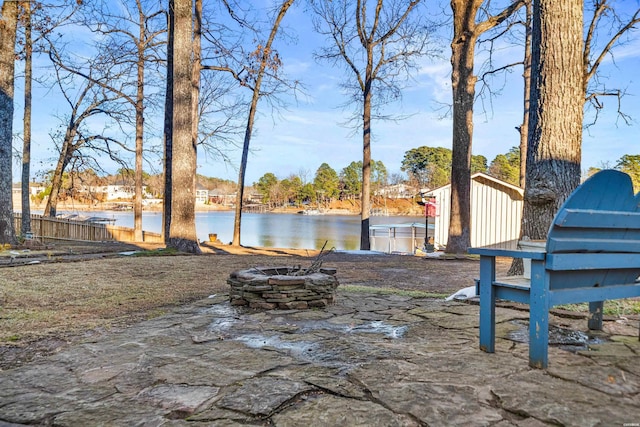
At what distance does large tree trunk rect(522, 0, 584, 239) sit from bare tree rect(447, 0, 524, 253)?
6144 mm

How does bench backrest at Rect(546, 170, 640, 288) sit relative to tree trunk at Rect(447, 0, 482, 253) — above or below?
below

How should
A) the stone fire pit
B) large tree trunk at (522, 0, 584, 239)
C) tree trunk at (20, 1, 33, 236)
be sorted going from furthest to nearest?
tree trunk at (20, 1, 33, 236) → large tree trunk at (522, 0, 584, 239) → the stone fire pit

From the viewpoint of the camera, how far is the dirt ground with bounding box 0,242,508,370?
10.0ft

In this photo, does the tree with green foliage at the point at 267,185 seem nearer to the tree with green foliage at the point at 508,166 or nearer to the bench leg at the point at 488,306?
the tree with green foliage at the point at 508,166

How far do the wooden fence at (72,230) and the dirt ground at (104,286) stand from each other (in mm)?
8485

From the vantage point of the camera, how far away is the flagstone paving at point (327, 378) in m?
1.68

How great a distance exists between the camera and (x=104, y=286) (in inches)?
200

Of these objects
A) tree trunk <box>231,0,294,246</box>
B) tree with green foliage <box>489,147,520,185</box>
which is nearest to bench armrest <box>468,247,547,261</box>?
tree trunk <box>231,0,294,246</box>

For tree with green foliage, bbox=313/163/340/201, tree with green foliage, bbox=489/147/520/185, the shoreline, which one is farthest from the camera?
tree with green foliage, bbox=313/163/340/201

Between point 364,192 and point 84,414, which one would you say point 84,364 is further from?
point 364,192

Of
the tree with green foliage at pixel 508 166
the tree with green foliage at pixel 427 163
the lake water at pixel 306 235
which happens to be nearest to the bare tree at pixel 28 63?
the lake water at pixel 306 235

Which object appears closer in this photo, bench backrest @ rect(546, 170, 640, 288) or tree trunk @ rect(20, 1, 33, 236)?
bench backrest @ rect(546, 170, 640, 288)

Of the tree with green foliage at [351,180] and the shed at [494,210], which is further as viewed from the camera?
the tree with green foliage at [351,180]

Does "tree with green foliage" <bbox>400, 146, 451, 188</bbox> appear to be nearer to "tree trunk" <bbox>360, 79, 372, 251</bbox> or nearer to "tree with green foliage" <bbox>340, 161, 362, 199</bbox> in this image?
"tree with green foliage" <bbox>340, 161, 362, 199</bbox>
